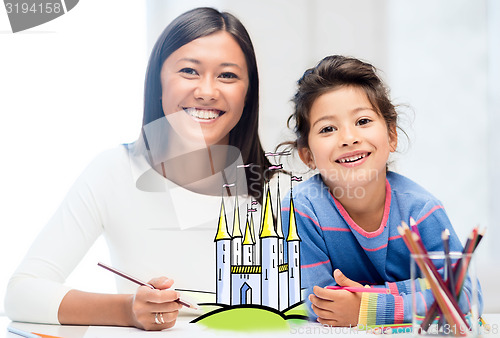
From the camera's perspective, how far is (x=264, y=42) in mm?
1218

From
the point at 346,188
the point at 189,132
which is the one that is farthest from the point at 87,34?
the point at 346,188

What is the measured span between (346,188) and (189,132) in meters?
0.31

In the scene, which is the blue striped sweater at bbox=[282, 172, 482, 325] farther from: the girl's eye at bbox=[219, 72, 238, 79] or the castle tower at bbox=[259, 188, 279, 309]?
the girl's eye at bbox=[219, 72, 238, 79]

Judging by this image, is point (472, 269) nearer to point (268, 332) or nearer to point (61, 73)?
point (268, 332)

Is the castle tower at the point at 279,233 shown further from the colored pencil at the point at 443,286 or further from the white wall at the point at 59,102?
the white wall at the point at 59,102

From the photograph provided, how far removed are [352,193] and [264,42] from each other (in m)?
0.42

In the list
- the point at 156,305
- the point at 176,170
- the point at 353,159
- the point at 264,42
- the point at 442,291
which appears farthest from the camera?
the point at 264,42

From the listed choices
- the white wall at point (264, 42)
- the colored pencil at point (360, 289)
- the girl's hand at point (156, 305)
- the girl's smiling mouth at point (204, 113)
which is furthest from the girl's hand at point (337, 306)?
the white wall at point (264, 42)

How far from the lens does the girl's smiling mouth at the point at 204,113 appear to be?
102 centimetres

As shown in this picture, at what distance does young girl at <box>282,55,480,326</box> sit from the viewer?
94 cm

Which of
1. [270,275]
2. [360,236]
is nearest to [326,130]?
[360,236]

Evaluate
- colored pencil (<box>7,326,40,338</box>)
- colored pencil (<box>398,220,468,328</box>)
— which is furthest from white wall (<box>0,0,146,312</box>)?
colored pencil (<box>398,220,468,328</box>)

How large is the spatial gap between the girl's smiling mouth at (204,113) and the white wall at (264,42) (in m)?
0.24

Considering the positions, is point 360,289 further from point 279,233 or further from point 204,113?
point 204,113
